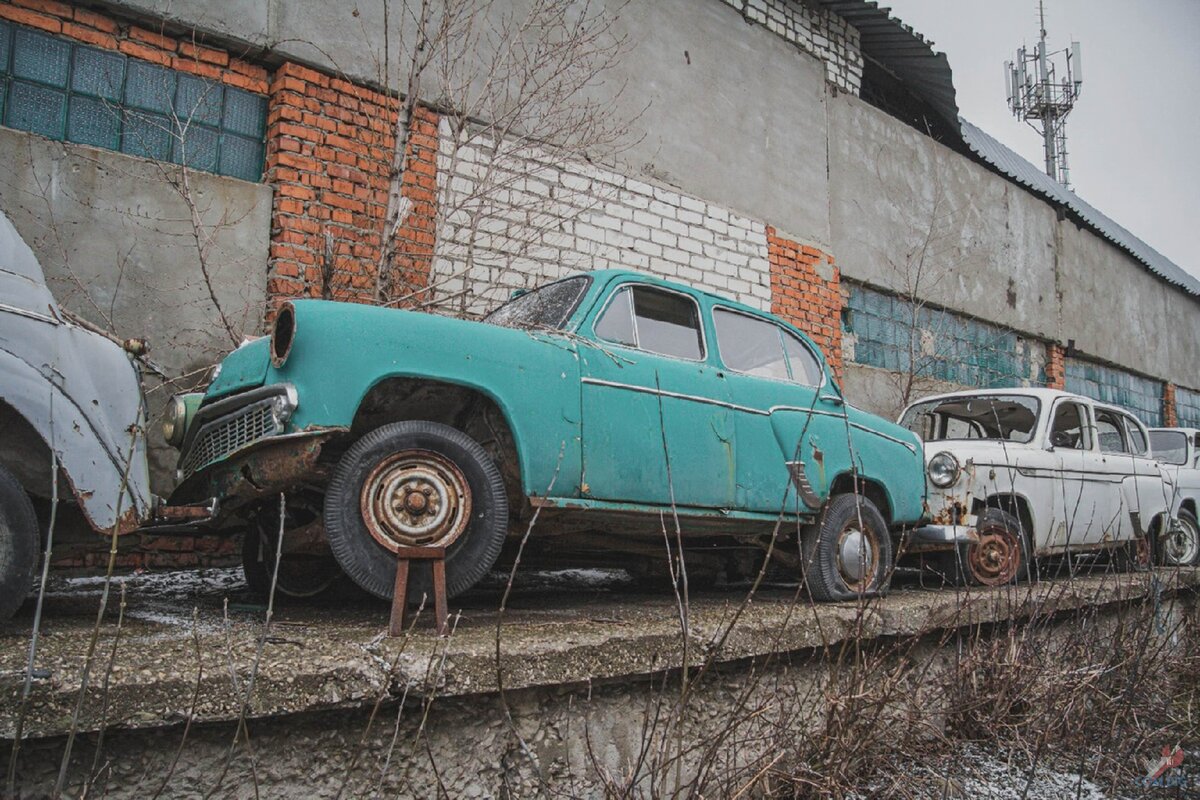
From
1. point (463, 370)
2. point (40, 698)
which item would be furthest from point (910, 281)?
point (40, 698)

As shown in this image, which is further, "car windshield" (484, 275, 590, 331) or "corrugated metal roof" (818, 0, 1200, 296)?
"corrugated metal roof" (818, 0, 1200, 296)

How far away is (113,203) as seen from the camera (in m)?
5.24

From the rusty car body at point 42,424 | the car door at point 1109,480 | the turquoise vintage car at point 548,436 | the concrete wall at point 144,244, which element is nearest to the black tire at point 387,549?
the turquoise vintage car at point 548,436

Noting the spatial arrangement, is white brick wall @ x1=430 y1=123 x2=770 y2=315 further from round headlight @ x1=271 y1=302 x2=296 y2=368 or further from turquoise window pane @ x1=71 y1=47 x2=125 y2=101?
round headlight @ x1=271 y1=302 x2=296 y2=368

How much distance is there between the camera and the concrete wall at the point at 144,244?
502cm

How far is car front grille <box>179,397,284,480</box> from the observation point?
3.07 metres

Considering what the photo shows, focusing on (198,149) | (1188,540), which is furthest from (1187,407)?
(198,149)

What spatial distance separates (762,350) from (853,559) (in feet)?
4.06

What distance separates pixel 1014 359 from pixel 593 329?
1072 centimetres

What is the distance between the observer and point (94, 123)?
5367 millimetres

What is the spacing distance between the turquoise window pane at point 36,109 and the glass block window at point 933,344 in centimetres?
782

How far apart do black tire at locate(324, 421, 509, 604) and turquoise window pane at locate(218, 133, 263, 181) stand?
12.1 ft

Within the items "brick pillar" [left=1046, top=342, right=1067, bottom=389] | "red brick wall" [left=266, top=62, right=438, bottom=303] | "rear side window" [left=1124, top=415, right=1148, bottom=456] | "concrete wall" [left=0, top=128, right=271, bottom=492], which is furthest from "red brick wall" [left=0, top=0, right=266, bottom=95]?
"brick pillar" [left=1046, top=342, right=1067, bottom=389]

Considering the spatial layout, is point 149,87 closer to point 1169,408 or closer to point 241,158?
point 241,158
